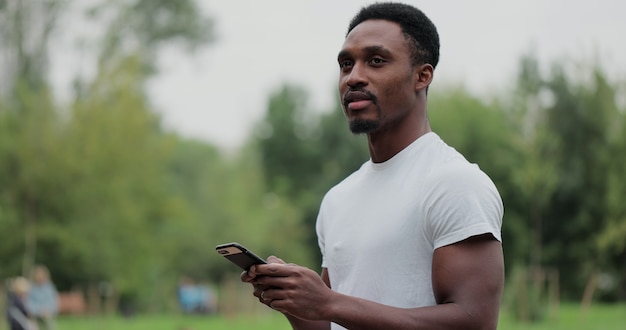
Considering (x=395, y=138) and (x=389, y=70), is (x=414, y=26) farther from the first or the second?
(x=395, y=138)

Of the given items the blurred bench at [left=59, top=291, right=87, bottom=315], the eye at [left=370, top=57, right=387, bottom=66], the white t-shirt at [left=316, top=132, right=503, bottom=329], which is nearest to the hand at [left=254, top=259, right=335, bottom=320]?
the white t-shirt at [left=316, top=132, right=503, bottom=329]

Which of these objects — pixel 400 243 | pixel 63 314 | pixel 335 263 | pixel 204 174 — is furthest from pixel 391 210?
pixel 204 174

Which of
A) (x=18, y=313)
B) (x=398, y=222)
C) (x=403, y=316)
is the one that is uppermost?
(x=398, y=222)

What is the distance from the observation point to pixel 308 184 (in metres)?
54.1

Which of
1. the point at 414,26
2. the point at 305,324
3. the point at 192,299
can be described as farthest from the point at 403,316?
the point at 192,299

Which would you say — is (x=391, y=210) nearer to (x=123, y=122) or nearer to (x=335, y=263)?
(x=335, y=263)

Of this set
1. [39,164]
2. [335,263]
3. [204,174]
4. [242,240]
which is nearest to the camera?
[335,263]

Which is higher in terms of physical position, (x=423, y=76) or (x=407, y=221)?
(x=423, y=76)

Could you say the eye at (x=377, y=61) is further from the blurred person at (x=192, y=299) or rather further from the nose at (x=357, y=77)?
the blurred person at (x=192, y=299)

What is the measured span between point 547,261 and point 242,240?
54.3 feet

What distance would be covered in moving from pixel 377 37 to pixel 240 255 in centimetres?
85

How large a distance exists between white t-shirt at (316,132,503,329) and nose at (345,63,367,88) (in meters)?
0.28

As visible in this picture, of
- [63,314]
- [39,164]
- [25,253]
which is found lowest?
[63,314]

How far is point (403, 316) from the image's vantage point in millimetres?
2779
